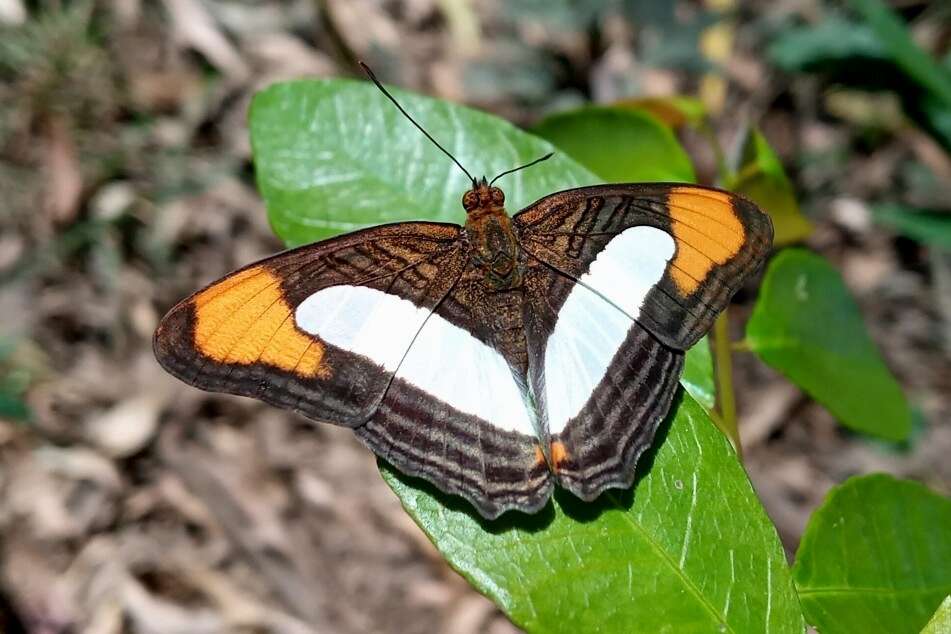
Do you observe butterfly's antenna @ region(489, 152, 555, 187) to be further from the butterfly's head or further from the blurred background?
the blurred background

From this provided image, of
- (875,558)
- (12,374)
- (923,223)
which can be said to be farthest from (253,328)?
(923,223)

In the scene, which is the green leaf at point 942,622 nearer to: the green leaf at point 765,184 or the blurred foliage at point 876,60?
the green leaf at point 765,184

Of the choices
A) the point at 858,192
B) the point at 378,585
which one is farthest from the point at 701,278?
the point at 858,192

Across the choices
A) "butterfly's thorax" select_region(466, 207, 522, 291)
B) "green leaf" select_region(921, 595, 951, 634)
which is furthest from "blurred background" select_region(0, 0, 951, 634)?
"green leaf" select_region(921, 595, 951, 634)

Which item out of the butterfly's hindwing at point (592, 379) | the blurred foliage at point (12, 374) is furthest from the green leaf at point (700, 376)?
the blurred foliage at point (12, 374)

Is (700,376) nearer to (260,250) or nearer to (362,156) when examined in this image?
(362,156)

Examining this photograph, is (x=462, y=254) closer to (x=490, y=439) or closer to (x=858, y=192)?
(x=490, y=439)
